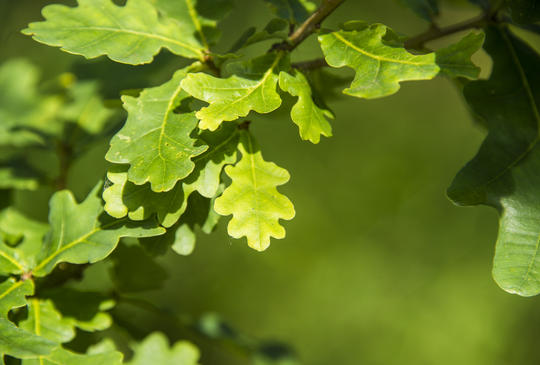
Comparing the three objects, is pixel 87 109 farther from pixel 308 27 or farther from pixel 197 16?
pixel 308 27

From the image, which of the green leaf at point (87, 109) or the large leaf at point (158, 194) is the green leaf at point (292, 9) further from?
the green leaf at point (87, 109)

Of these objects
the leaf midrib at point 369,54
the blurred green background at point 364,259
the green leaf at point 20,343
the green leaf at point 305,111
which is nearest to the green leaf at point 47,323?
the green leaf at point 20,343

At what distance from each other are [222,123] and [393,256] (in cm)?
368

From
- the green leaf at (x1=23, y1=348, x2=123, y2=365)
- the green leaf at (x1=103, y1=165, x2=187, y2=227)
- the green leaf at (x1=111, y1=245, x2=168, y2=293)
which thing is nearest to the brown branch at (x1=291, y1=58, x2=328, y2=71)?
the green leaf at (x1=103, y1=165, x2=187, y2=227)

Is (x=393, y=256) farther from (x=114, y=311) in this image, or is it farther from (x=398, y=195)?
(x=114, y=311)

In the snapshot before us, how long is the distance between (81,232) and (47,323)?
8.3 inches

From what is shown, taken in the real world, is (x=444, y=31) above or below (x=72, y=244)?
above

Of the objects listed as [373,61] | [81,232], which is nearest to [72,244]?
[81,232]

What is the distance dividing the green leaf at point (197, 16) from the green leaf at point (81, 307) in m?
0.69

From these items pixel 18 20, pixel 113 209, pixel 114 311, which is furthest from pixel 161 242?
pixel 18 20

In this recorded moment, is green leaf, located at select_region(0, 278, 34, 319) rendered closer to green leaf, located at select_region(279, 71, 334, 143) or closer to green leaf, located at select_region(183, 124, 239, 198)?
green leaf, located at select_region(183, 124, 239, 198)

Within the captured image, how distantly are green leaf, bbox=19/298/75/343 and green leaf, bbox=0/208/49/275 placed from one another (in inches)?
3.4

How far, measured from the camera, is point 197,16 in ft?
4.66

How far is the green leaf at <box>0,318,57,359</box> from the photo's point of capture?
1.02 m
